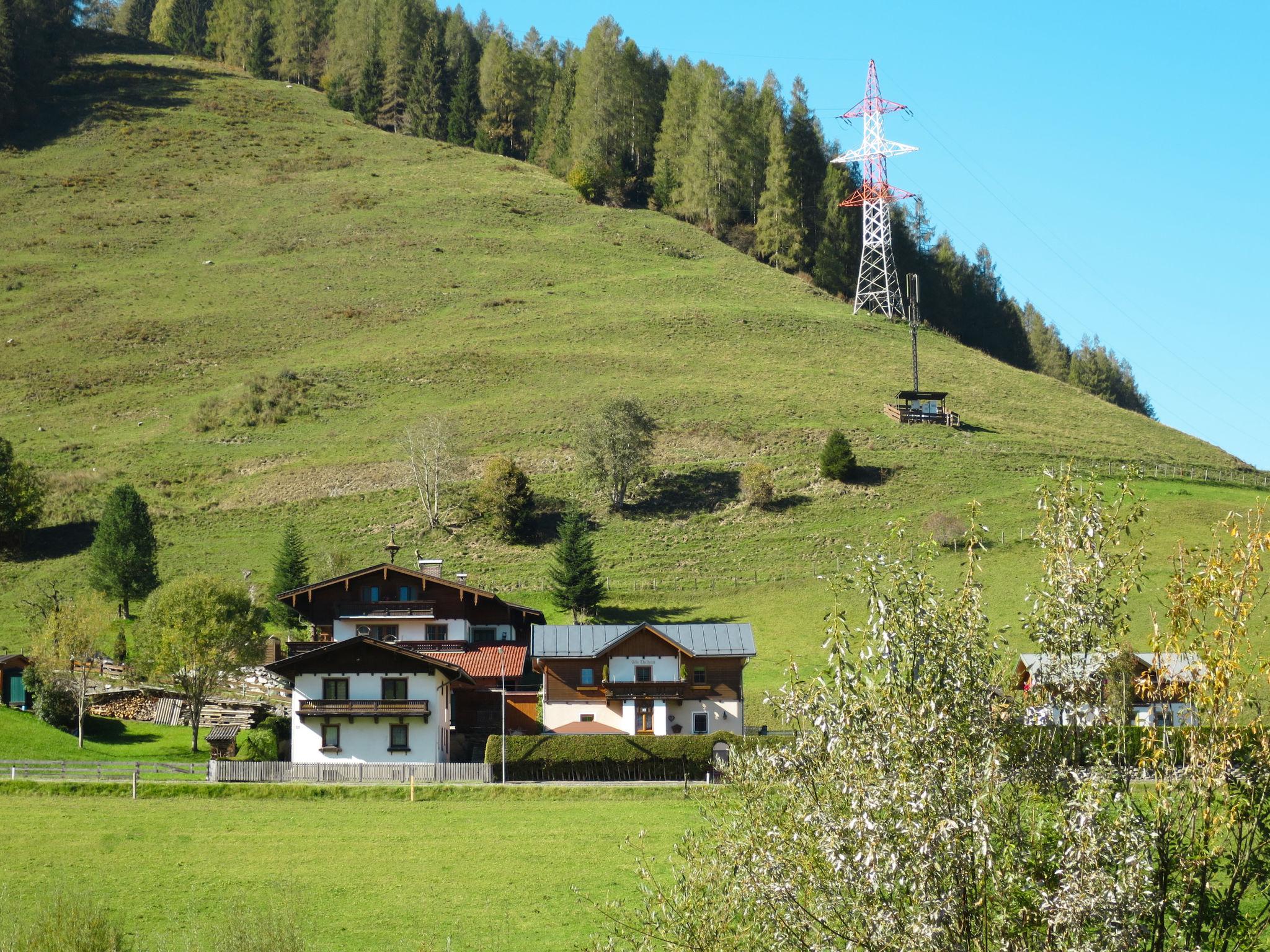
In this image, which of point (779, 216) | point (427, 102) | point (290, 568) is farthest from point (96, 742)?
point (427, 102)

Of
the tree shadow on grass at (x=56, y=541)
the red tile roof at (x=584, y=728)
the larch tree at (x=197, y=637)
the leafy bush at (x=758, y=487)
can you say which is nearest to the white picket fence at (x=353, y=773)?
the larch tree at (x=197, y=637)

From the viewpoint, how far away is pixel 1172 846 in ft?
37.8

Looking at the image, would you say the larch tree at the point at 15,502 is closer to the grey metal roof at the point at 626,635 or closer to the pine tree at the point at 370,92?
the grey metal roof at the point at 626,635

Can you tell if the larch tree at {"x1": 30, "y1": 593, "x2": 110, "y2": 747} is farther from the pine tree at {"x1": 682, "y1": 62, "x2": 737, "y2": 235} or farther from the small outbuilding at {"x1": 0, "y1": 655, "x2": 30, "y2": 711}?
the pine tree at {"x1": 682, "y1": 62, "x2": 737, "y2": 235}

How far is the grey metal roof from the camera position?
51.0 meters

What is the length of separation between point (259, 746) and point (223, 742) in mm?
1650

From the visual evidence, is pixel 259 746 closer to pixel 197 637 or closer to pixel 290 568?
pixel 197 637

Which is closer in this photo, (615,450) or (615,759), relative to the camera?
(615,759)

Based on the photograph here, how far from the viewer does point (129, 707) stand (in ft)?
183

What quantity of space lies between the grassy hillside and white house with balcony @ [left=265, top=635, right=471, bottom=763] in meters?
16.3

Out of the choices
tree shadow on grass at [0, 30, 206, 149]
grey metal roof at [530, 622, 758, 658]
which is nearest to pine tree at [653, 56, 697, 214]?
tree shadow on grass at [0, 30, 206, 149]

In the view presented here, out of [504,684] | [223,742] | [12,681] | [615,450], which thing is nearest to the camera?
[504,684]

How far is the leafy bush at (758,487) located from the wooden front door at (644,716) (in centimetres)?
3288

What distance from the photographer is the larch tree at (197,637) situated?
49938mm
